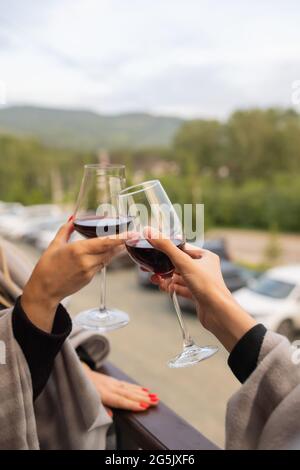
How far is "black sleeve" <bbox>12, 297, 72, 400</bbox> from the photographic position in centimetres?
86

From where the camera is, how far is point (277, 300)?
711 cm

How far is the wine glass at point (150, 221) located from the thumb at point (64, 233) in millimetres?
119

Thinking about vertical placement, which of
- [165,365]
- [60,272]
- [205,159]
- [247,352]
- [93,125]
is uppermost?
[93,125]

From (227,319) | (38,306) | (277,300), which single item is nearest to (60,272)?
(38,306)

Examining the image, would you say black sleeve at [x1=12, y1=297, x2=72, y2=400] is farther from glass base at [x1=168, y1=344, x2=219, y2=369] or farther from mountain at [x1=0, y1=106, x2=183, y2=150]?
mountain at [x1=0, y1=106, x2=183, y2=150]

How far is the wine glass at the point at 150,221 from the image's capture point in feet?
2.96

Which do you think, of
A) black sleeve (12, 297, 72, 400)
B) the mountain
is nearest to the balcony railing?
black sleeve (12, 297, 72, 400)

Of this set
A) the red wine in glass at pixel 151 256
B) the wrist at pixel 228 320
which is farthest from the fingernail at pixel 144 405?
Answer: the wrist at pixel 228 320

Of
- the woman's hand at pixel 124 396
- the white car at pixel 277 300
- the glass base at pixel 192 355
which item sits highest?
the glass base at pixel 192 355

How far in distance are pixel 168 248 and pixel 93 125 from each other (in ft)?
347

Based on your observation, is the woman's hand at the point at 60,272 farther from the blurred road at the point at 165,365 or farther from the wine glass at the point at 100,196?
the blurred road at the point at 165,365

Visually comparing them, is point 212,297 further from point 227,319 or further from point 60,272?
point 60,272

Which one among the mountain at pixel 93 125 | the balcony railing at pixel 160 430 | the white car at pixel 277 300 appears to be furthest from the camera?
the mountain at pixel 93 125

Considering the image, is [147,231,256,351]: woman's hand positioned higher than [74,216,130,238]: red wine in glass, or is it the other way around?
[74,216,130,238]: red wine in glass
